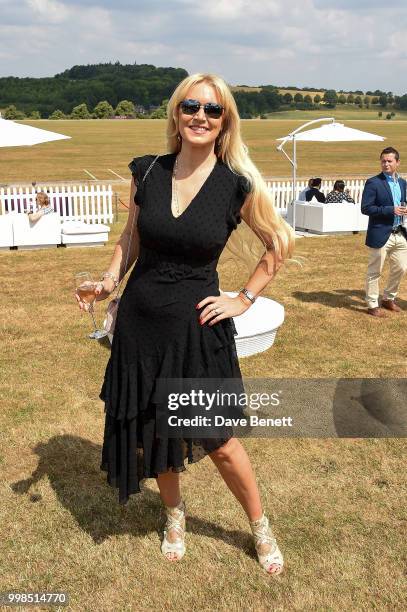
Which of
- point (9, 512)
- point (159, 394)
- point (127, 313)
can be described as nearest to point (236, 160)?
point (127, 313)

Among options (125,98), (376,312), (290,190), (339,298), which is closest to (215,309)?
(376,312)

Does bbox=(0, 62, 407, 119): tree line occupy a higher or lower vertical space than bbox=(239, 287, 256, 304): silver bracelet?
higher

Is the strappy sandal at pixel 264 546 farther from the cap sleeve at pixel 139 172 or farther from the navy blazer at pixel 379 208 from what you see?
the navy blazer at pixel 379 208

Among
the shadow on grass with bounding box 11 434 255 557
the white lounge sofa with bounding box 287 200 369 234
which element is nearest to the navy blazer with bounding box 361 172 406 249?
the shadow on grass with bounding box 11 434 255 557

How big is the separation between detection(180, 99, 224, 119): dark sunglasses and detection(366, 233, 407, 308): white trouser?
5.16 m

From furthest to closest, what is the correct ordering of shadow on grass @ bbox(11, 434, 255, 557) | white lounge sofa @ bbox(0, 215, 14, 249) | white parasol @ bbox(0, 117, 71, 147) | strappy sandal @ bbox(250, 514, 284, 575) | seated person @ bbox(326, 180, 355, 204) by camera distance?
seated person @ bbox(326, 180, 355, 204) < white lounge sofa @ bbox(0, 215, 14, 249) < white parasol @ bbox(0, 117, 71, 147) < shadow on grass @ bbox(11, 434, 255, 557) < strappy sandal @ bbox(250, 514, 284, 575)

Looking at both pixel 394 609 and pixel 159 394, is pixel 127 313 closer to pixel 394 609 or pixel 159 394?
pixel 159 394

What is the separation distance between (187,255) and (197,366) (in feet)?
1.65

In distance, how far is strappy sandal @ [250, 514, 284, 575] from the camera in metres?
3.05

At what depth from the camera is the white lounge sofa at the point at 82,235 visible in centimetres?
1215

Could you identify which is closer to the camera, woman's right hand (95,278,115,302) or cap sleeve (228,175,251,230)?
cap sleeve (228,175,251,230)

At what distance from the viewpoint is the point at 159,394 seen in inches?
107

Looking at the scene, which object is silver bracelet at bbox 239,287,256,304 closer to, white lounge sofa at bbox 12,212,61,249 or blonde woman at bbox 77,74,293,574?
blonde woman at bbox 77,74,293,574

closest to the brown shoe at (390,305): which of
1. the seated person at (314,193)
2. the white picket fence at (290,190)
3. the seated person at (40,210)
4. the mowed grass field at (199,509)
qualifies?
the mowed grass field at (199,509)
